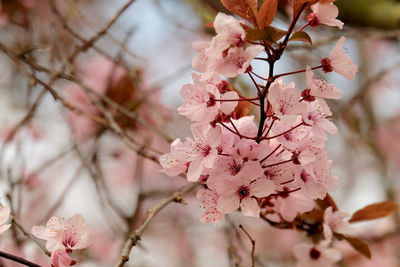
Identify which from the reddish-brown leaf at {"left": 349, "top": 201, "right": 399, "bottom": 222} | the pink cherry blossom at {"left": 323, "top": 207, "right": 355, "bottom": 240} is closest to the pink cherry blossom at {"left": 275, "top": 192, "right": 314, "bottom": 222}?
the pink cherry blossom at {"left": 323, "top": 207, "right": 355, "bottom": 240}

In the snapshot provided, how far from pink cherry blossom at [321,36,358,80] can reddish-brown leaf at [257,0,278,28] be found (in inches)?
3.9

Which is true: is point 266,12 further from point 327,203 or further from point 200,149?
point 327,203

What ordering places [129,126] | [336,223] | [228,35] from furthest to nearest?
[129,126] < [336,223] < [228,35]

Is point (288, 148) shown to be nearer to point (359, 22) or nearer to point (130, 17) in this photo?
point (359, 22)

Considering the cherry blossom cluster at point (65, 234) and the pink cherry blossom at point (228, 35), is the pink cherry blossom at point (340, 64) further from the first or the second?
the cherry blossom cluster at point (65, 234)

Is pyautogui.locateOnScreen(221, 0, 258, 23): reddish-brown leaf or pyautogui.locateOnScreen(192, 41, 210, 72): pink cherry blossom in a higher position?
pyautogui.locateOnScreen(221, 0, 258, 23): reddish-brown leaf

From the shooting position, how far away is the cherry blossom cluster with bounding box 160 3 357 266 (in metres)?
0.53

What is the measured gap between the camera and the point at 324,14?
0.57m

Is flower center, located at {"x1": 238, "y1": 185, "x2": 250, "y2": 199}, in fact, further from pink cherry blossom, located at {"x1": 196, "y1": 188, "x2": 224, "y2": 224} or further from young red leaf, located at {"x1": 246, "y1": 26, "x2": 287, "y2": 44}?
young red leaf, located at {"x1": 246, "y1": 26, "x2": 287, "y2": 44}

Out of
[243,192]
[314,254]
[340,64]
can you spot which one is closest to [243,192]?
[243,192]

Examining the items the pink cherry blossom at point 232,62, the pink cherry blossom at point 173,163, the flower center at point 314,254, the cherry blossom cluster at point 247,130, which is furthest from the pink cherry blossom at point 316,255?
the pink cherry blossom at point 232,62

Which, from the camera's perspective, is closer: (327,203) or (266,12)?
(266,12)

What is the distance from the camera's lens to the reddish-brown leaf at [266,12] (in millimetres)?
542

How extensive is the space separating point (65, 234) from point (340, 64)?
1.49 feet
